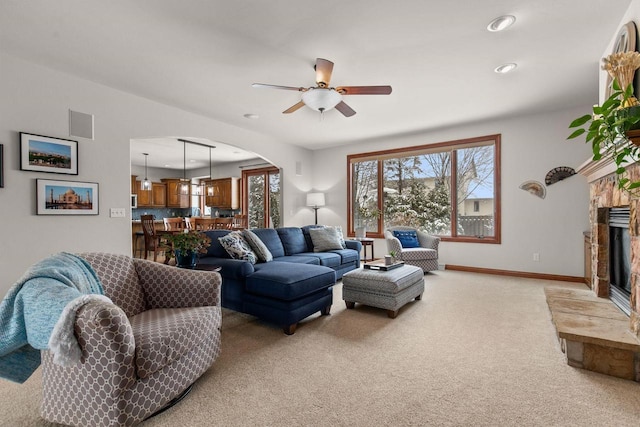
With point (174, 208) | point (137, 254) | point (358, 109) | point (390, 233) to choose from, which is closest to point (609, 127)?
point (358, 109)

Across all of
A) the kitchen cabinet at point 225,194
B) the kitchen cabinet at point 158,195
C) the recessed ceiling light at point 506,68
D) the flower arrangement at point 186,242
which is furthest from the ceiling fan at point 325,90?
the kitchen cabinet at point 158,195

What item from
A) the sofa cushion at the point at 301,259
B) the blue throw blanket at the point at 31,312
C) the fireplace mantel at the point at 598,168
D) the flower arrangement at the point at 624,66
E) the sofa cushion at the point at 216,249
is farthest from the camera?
the sofa cushion at the point at 301,259

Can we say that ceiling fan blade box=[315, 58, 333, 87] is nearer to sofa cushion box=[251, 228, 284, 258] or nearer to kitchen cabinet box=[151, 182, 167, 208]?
sofa cushion box=[251, 228, 284, 258]

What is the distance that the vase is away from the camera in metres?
2.78

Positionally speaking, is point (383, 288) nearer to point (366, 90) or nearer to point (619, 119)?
point (366, 90)

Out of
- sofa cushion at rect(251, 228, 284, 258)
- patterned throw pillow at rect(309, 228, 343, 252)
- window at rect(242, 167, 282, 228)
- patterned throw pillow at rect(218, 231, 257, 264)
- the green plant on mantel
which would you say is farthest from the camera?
window at rect(242, 167, 282, 228)

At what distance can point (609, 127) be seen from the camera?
1.77 m

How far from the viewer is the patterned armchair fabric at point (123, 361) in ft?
4.58

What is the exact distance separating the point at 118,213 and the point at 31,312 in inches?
107

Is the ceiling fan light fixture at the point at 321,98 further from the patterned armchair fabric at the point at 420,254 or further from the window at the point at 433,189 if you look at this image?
the window at the point at 433,189

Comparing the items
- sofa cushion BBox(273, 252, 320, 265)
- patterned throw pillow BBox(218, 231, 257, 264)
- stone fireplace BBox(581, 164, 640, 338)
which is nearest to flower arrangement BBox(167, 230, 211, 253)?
patterned throw pillow BBox(218, 231, 257, 264)

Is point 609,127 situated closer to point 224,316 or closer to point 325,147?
point 224,316

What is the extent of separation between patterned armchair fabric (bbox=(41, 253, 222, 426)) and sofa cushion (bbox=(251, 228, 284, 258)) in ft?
6.67

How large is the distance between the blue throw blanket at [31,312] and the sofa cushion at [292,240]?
2904mm
